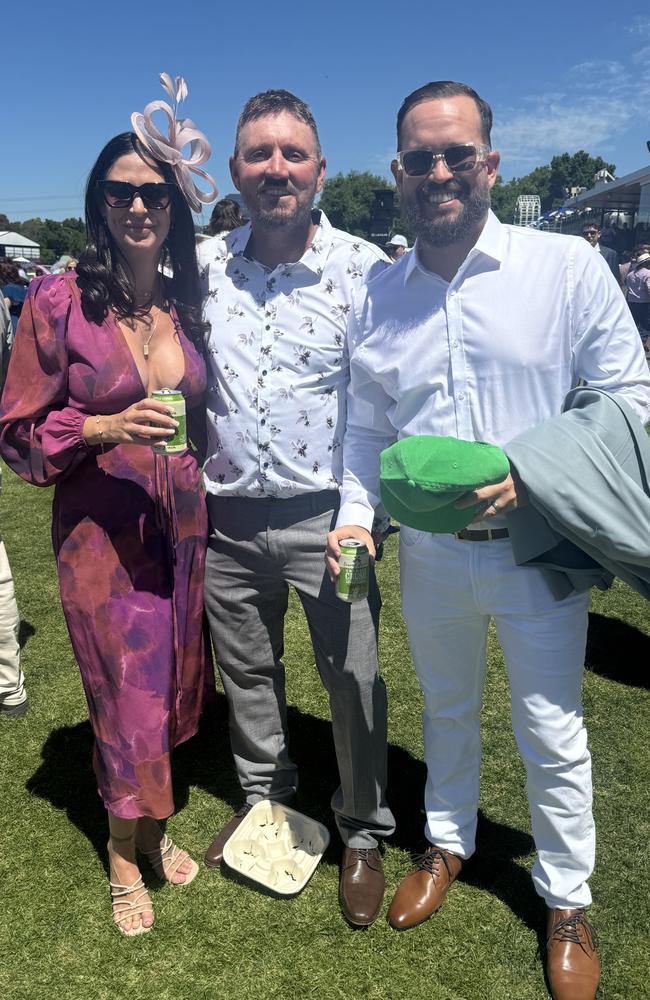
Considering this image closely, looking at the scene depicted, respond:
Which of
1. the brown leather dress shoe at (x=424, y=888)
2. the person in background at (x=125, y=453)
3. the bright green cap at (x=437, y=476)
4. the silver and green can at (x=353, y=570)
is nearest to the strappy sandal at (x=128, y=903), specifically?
the person in background at (x=125, y=453)

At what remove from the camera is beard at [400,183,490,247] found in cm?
199

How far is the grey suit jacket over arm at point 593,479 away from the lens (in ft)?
5.96

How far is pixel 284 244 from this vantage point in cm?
237

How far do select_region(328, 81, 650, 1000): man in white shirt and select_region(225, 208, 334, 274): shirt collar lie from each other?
23 cm

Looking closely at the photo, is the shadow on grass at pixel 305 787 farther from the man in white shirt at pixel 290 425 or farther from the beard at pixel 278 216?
the beard at pixel 278 216

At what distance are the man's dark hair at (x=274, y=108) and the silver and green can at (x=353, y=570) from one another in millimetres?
1305

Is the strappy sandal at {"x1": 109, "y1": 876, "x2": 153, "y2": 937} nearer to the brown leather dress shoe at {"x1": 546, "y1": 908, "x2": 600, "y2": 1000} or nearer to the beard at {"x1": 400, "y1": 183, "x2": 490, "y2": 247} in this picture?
the brown leather dress shoe at {"x1": 546, "y1": 908, "x2": 600, "y2": 1000}

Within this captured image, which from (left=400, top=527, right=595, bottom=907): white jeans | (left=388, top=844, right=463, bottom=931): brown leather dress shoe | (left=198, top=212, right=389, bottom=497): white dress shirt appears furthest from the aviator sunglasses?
(left=388, top=844, right=463, bottom=931): brown leather dress shoe

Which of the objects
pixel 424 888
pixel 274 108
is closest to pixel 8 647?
pixel 424 888

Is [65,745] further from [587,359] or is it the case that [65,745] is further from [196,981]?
[587,359]

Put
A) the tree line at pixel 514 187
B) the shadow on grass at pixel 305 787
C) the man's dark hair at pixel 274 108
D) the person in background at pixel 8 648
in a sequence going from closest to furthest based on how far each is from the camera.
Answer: the man's dark hair at pixel 274 108 → the shadow on grass at pixel 305 787 → the person in background at pixel 8 648 → the tree line at pixel 514 187

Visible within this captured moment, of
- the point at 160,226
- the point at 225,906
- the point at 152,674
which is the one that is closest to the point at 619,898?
the point at 225,906

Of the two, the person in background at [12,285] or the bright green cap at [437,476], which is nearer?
the bright green cap at [437,476]

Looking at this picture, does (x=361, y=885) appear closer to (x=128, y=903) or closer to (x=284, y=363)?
(x=128, y=903)
